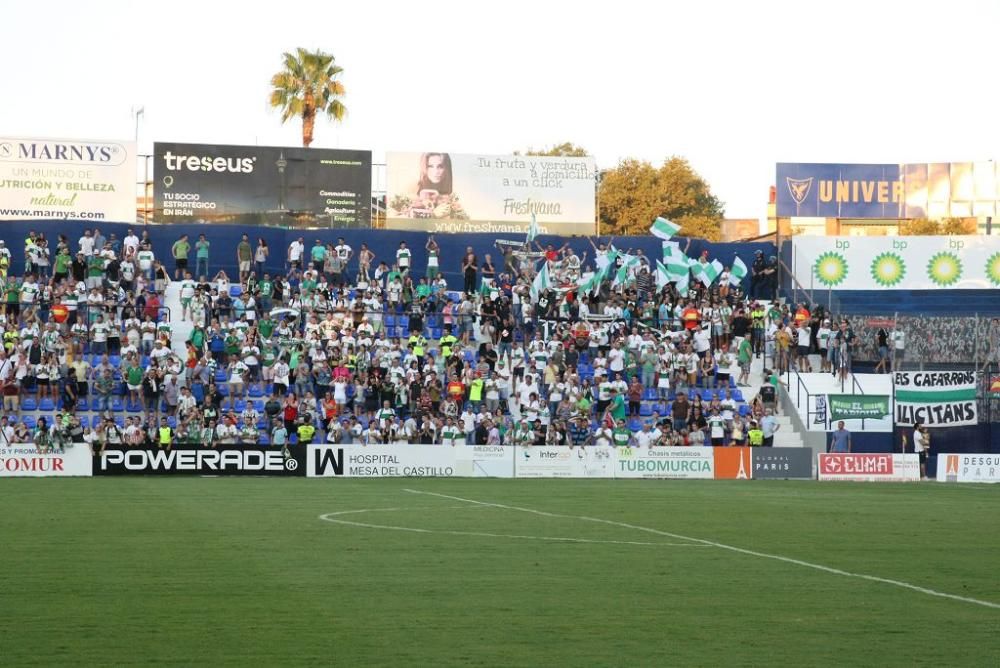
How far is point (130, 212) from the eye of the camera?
52750mm

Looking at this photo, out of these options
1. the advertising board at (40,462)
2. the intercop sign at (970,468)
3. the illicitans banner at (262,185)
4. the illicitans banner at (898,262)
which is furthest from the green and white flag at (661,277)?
the advertising board at (40,462)

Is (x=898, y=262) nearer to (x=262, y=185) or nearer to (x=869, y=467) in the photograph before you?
(x=869, y=467)

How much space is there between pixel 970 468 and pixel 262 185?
2811 cm

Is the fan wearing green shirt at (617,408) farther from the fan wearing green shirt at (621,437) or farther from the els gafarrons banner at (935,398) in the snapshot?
the els gafarrons banner at (935,398)

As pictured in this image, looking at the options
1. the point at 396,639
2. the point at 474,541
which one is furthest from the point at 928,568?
the point at 396,639

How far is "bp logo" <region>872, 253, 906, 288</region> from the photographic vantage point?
56.1 metres

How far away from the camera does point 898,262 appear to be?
56.2 metres

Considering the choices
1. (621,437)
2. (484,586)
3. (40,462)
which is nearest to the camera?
(484,586)

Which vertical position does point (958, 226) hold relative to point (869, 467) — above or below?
above

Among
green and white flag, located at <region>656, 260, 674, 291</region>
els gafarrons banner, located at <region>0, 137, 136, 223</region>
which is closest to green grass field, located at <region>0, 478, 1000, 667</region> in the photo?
green and white flag, located at <region>656, 260, 674, 291</region>

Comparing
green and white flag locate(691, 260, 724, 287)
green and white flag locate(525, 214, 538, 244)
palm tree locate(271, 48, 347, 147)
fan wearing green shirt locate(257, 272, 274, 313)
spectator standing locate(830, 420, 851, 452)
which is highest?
palm tree locate(271, 48, 347, 147)

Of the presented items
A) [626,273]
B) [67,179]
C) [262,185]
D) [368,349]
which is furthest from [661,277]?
[67,179]

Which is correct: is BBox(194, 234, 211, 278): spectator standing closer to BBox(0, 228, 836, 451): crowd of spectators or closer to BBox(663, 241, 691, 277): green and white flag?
BBox(0, 228, 836, 451): crowd of spectators

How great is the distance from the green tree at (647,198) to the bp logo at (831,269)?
87.5 feet
